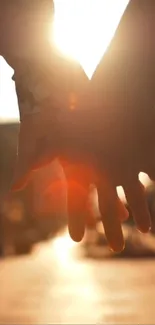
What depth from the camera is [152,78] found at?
2.05ft

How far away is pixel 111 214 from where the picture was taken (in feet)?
2.04

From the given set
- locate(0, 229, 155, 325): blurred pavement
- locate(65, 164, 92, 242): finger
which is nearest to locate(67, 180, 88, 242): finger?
locate(65, 164, 92, 242): finger

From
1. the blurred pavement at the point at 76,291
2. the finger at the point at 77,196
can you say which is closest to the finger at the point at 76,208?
the finger at the point at 77,196

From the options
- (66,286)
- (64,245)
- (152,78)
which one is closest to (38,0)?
(152,78)

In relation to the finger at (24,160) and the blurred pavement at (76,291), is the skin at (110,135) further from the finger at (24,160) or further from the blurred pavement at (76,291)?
the blurred pavement at (76,291)

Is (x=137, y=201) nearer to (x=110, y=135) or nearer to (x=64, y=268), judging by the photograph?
(x=110, y=135)

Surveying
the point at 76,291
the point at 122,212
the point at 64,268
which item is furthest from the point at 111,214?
the point at 64,268

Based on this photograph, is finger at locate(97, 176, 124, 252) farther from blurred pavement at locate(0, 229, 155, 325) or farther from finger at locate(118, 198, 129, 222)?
blurred pavement at locate(0, 229, 155, 325)

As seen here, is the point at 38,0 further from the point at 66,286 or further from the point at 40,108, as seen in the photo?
the point at 66,286

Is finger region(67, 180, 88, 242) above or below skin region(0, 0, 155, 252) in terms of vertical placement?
below

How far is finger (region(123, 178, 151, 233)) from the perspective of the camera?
614mm

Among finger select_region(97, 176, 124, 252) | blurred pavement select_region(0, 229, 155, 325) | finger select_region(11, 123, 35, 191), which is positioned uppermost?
finger select_region(11, 123, 35, 191)

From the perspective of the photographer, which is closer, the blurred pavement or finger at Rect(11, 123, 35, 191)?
finger at Rect(11, 123, 35, 191)

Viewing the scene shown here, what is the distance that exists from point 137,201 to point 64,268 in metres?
3.07
